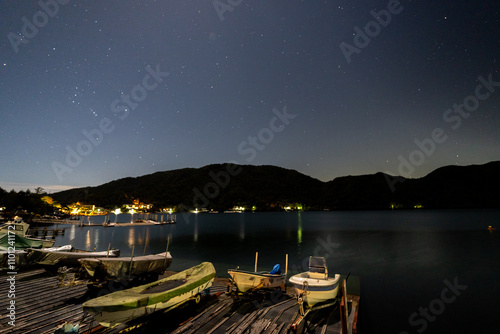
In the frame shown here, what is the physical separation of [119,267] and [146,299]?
6.22 meters

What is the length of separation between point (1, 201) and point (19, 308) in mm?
103901

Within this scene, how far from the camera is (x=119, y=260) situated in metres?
14.8

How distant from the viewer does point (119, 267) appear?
575 inches

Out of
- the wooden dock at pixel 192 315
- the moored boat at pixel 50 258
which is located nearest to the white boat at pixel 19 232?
the moored boat at pixel 50 258

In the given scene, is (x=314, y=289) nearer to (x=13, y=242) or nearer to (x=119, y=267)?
(x=119, y=267)

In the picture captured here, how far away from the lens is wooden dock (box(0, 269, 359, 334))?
984 cm

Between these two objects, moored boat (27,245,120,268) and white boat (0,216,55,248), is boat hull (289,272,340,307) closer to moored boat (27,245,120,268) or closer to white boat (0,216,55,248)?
moored boat (27,245,120,268)

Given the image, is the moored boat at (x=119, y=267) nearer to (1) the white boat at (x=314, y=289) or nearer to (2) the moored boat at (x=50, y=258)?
(2) the moored boat at (x=50, y=258)

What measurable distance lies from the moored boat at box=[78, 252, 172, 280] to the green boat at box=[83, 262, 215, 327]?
3.87m

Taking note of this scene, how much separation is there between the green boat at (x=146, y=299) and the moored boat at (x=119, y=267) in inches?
152

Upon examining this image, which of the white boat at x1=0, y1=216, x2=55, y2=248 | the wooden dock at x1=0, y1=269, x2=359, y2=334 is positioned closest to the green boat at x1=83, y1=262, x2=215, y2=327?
the wooden dock at x1=0, y1=269, x2=359, y2=334

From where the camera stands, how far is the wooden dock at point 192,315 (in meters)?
9.84

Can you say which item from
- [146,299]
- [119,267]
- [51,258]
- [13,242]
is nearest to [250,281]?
[146,299]

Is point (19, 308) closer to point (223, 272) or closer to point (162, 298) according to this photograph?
point (162, 298)
